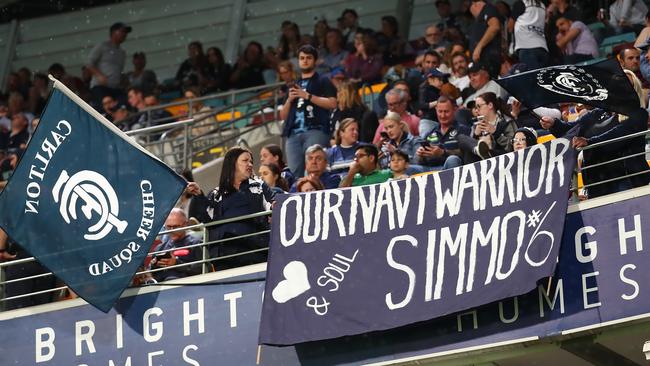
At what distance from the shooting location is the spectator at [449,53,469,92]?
643 inches

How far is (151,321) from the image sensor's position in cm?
1316

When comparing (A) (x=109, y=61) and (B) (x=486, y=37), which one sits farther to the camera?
(A) (x=109, y=61)

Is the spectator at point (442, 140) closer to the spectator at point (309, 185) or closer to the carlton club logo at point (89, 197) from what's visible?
the spectator at point (309, 185)

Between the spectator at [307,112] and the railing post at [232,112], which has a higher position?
the railing post at [232,112]

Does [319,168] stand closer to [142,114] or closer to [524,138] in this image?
[524,138]

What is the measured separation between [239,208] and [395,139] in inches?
92.6

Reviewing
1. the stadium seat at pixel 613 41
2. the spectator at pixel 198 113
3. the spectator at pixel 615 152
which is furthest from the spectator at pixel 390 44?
the spectator at pixel 615 152

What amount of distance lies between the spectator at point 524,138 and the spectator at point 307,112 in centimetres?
353

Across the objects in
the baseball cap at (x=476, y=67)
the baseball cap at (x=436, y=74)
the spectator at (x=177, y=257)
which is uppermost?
the baseball cap at (x=436, y=74)

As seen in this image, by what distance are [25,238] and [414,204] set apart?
329cm

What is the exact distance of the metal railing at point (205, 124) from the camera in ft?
59.0

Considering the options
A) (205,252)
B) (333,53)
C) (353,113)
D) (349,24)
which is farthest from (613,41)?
(205,252)

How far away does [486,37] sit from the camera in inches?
653

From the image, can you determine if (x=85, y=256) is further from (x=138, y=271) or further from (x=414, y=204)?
(x=414, y=204)
